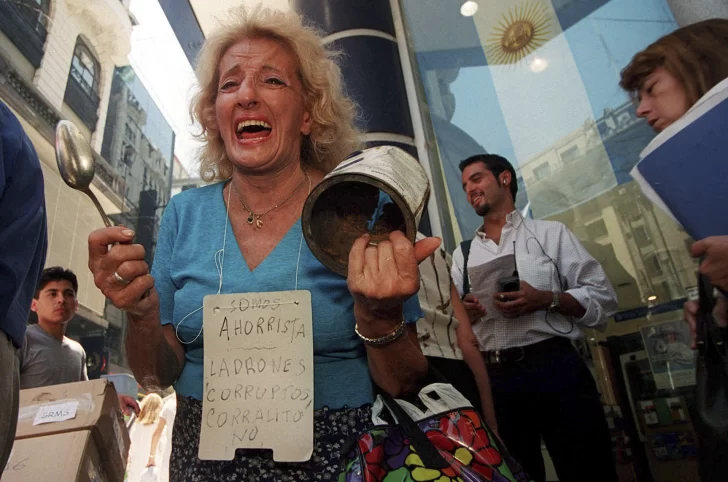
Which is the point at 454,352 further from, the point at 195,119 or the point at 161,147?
the point at 161,147

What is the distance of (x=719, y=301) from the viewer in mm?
1237

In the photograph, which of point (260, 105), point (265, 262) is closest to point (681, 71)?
point (260, 105)

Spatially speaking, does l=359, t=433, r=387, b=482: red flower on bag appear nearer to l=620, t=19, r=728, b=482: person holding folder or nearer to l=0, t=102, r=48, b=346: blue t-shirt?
l=0, t=102, r=48, b=346: blue t-shirt

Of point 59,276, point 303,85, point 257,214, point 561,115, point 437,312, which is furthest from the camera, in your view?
point 561,115

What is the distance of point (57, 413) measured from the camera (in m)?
1.43

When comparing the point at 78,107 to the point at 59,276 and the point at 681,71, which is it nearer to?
the point at 59,276

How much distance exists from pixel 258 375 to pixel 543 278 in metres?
Result: 1.63

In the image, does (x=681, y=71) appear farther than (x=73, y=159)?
Yes

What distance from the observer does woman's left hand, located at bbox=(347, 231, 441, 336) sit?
28.5 inches

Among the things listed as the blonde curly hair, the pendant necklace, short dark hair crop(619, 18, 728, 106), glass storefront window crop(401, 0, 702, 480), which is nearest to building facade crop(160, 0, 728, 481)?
glass storefront window crop(401, 0, 702, 480)

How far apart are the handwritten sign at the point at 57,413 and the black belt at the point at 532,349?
5.00 ft

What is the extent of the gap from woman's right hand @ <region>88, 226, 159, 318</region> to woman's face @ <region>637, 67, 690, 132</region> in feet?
4.94

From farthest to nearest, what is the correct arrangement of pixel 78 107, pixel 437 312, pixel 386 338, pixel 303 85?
pixel 78 107 → pixel 437 312 → pixel 303 85 → pixel 386 338

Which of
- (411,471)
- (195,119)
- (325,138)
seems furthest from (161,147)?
(411,471)
